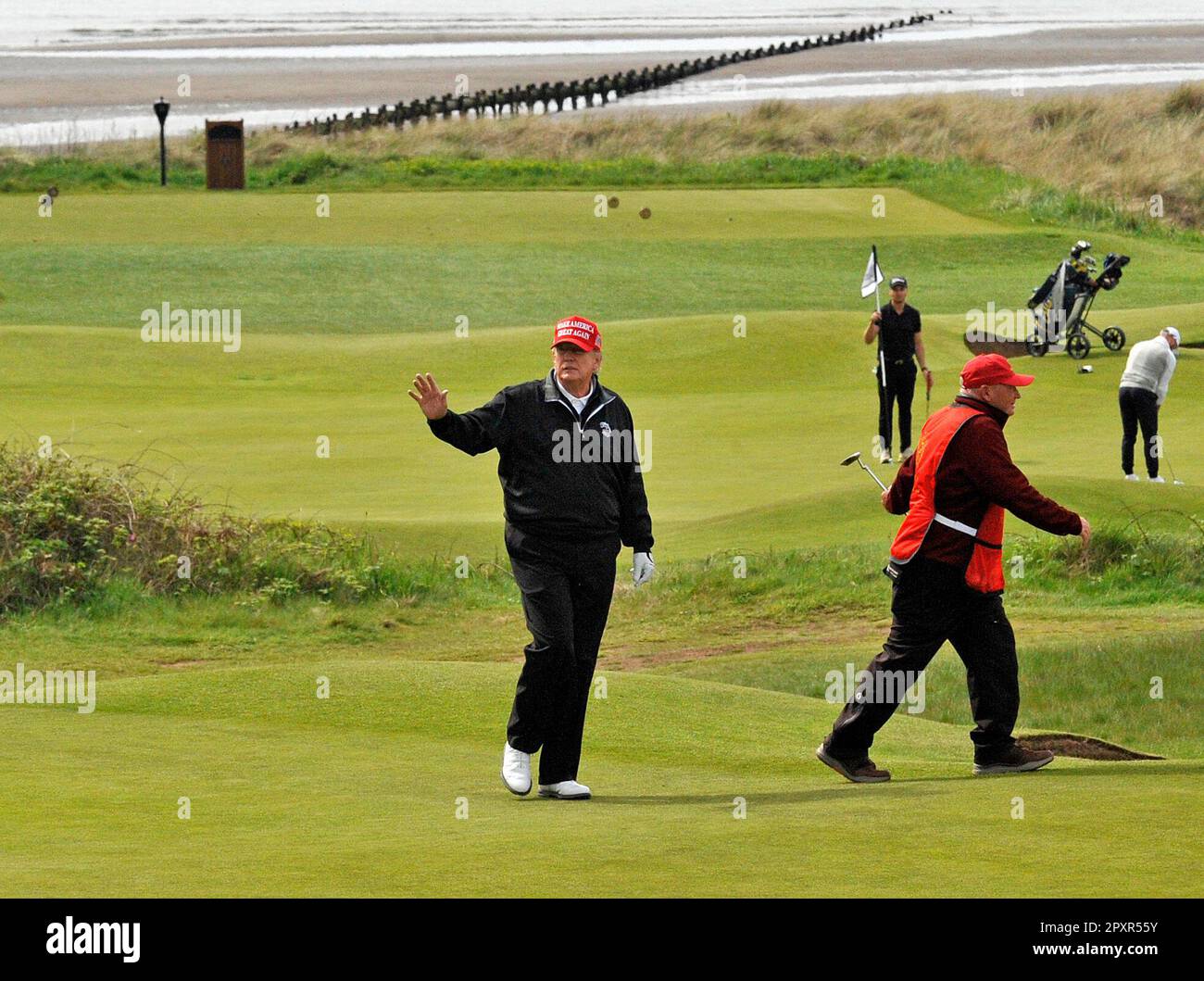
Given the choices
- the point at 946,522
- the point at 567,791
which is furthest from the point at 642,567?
the point at 946,522

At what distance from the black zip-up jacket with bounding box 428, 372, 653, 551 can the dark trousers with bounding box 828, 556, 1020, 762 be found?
4.35ft

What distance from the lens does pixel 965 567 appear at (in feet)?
27.7

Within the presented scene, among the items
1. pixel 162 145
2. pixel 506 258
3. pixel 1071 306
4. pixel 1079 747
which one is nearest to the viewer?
pixel 1079 747

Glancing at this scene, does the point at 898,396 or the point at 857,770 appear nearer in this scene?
the point at 857,770

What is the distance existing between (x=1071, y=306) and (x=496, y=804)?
74.7 ft

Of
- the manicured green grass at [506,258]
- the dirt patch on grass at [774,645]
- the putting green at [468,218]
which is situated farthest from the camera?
the putting green at [468,218]

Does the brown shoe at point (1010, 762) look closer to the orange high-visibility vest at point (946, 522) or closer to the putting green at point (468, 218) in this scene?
the orange high-visibility vest at point (946, 522)

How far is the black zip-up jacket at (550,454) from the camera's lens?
26.7ft

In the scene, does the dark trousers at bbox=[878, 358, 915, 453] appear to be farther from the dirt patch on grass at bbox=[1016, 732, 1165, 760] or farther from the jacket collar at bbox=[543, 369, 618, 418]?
the jacket collar at bbox=[543, 369, 618, 418]

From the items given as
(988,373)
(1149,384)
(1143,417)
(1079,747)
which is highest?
(988,373)

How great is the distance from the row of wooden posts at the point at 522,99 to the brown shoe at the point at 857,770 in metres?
55.0

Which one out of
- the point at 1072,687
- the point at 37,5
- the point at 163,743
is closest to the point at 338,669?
the point at 163,743

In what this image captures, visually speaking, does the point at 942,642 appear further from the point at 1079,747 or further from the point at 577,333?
the point at 1079,747

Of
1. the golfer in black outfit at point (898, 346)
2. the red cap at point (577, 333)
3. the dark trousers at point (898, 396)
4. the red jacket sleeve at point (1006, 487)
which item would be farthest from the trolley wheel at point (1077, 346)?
the red cap at point (577, 333)
